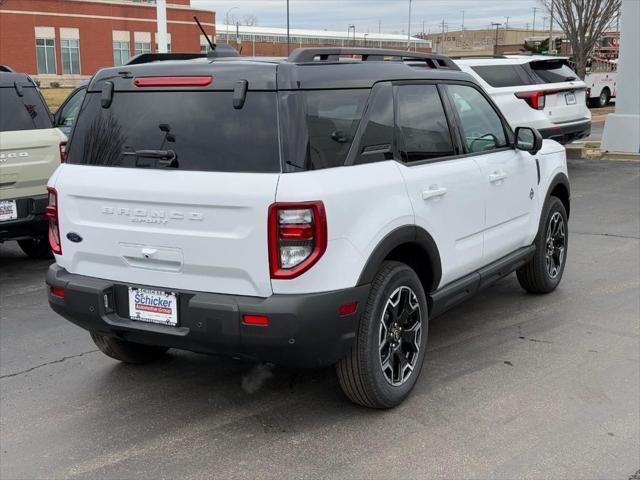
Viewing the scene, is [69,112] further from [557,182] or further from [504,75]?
[557,182]

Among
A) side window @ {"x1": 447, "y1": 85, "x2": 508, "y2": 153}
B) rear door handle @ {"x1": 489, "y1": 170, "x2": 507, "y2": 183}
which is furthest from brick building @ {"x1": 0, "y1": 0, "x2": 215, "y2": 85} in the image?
rear door handle @ {"x1": 489, "y1": 170, "x2": 507, "y2": 183}

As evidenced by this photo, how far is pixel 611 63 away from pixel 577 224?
2744 cm

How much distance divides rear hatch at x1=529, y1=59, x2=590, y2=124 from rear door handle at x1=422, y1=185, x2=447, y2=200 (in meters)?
8.63

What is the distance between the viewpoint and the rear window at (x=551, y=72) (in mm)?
12562

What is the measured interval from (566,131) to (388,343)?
953cm

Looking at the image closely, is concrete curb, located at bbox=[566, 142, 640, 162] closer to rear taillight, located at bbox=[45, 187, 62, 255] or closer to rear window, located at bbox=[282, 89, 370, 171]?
rear window, located at bbox=[282, 89, 370, 171]

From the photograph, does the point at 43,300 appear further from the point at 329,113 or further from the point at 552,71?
the point at 552,71

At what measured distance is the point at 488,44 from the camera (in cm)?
12444

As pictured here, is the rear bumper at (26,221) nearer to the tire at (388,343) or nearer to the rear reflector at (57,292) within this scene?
the rear reflector at (57,292)

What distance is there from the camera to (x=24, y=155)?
721cm

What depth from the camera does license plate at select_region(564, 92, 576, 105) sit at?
41.5 ft

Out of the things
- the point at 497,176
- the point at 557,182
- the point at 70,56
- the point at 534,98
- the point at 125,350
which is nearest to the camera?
the point at 125,350

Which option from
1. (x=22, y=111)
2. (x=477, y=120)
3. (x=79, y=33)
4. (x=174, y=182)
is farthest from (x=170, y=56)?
(x=79, y=33)

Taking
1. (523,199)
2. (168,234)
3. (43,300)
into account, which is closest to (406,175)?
(168,234)
